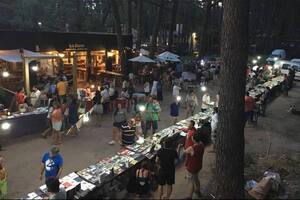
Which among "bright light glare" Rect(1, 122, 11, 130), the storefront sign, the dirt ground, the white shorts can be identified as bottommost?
the dirt ground

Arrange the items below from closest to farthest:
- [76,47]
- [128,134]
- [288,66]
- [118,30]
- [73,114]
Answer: [128,134] → [73,114] → [76,47] → [118,30] → [288,66]

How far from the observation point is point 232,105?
798 centimetres

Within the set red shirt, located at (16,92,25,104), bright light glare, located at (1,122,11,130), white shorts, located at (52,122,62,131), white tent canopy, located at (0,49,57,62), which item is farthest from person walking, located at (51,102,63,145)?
white tent canopy, located at (0,49,57,62)

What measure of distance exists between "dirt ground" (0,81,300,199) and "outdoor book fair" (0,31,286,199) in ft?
2.38

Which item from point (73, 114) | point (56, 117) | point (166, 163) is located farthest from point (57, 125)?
point (166, 163)

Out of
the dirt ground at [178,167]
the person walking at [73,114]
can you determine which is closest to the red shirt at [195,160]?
the dirt ground at [178,167]

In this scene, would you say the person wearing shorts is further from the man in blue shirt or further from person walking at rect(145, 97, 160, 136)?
person walking at rect(145, 97, 160, 136)

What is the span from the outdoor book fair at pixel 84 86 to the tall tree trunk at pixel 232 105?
201 centimetres

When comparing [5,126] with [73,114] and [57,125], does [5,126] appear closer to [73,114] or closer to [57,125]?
[57,125]

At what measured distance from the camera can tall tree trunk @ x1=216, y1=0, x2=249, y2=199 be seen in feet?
25.6

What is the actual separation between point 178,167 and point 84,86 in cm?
1523

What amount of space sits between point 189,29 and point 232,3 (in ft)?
162

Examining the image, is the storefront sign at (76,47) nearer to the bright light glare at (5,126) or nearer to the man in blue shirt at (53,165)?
the bright light glare at (5,126)

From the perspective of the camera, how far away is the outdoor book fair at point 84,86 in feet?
28.6
